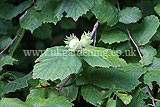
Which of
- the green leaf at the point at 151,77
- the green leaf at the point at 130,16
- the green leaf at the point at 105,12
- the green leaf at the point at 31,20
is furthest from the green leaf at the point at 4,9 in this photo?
the green leaf at the point at 151,77

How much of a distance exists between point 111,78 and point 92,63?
249 millimetres

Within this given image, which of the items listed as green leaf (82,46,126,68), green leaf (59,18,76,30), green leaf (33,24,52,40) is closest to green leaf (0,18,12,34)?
green leaf (33,24,52,40)

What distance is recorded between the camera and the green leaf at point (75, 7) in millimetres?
1674

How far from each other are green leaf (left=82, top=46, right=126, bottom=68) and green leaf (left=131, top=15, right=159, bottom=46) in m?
0.48

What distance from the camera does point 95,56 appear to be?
4.16 ft

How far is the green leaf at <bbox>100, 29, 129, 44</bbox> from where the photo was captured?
66.4 inches

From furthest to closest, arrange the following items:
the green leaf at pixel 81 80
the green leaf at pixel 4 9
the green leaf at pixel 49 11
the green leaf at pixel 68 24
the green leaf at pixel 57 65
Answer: the green leaf at pixel 68 24 < the green leaf at pixel 4 9 < the green leaf at pixel 49 11 < the green leaf at pixel 81 80 < the green leaf at pixel 57 65

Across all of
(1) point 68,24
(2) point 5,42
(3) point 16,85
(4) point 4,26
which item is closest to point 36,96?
(3) point 16,85

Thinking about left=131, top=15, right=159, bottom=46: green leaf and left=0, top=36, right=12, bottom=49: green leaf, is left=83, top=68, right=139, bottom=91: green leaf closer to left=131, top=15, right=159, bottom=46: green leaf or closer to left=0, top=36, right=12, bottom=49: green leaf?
left=131, top=15, right=159, bottom=46: green leaf

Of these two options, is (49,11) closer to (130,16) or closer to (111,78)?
(130,16)

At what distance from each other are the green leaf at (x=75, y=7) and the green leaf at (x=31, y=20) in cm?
26

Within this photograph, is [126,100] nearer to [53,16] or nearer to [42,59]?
[42,59]

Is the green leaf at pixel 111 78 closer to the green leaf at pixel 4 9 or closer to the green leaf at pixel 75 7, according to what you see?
the green leaf at pixel 75 7

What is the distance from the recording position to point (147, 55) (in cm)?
155
